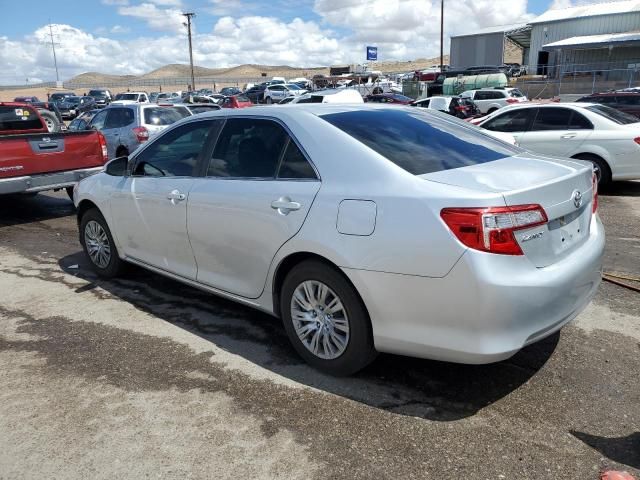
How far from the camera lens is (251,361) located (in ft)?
12.8

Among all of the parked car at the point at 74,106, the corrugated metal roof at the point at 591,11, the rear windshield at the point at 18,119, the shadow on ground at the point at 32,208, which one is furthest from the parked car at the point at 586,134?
the corrugated metal roof at the point at 591,11

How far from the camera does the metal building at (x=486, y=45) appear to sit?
62.0 m

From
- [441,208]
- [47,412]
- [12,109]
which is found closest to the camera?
[441,208]

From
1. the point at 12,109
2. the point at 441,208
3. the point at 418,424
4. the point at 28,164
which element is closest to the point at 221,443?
the point at 418,424

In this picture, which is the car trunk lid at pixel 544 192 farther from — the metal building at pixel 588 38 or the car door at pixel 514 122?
the metal building at pixel 588 38

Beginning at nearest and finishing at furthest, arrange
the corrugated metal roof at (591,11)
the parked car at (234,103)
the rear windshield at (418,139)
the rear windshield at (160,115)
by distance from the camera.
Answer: the rear windshield at (418,139) → the rear windshield at (160,115) → the parked car at (234,103) → the corrugated metal roof at (591,11)

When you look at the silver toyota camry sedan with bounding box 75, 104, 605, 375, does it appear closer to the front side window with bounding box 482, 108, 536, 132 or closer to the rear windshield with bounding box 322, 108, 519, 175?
the rear windshield with bounding box 322, 108, 519, 175

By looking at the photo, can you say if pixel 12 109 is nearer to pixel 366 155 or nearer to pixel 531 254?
pixel 366 155

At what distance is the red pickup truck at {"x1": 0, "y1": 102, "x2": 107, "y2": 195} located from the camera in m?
7.95

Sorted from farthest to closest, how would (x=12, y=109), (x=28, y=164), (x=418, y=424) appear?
(x=12, y=109) → (x=28, y=164) → (x=418, y=424)

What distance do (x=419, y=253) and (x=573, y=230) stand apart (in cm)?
100

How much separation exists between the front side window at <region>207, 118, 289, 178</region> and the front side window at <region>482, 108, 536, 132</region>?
7.53 m

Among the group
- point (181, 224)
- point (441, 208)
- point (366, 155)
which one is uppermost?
point (366, 155)

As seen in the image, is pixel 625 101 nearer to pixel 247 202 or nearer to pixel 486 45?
pixel 247 202
